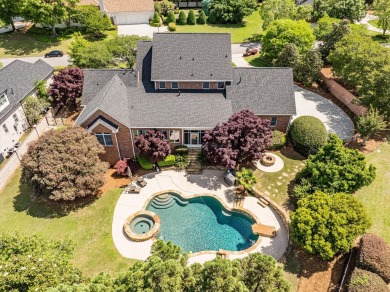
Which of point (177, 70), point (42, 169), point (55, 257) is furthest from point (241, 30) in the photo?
point (55, 257)

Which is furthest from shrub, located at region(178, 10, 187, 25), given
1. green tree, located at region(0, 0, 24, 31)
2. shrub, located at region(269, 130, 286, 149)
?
shrub, located at region(269, 130, 286, 149)

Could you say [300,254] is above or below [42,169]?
below

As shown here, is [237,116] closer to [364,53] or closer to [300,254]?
[300,254]

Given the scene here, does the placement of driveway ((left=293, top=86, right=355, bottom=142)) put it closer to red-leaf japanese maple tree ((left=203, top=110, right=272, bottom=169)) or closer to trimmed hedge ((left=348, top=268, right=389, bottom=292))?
red-leaf japanese maple tree ((left=203, top=110, right=272, bottom=169))

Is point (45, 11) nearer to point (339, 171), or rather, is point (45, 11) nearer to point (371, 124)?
point (339, 171)

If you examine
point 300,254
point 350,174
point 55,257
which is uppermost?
point 55,257

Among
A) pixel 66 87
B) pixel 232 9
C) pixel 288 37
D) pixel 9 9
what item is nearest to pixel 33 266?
pixel 66 87

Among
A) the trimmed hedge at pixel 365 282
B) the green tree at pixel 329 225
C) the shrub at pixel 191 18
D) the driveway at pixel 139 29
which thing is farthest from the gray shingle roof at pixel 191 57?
the shrub at pixel 191 18
